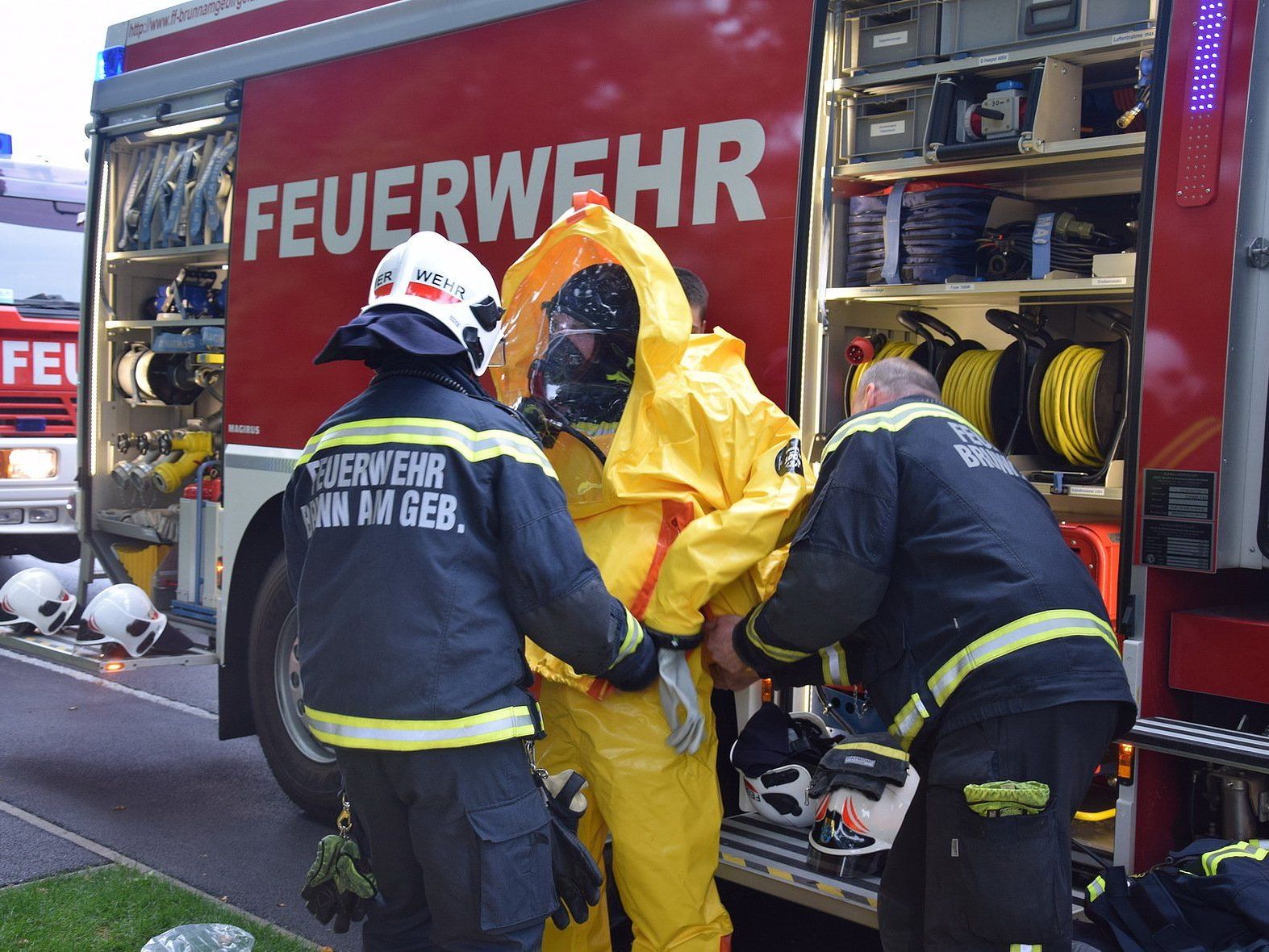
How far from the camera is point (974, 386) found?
4184 mm

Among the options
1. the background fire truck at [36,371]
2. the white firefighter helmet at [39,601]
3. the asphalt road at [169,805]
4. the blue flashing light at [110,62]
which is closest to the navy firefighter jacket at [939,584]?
the asphalt road at [169,805]

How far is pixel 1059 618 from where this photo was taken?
9.43ft

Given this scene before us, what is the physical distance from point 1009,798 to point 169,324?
5.01 m

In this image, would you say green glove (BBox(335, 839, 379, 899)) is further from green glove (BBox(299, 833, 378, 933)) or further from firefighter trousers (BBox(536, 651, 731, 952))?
firefighter trousers (BBox(536, 651, 731, 952))

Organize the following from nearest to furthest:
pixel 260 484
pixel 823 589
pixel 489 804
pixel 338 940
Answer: pixel 489 804 → pixel 823 589 → pixel 338 940 → pixel 260 484

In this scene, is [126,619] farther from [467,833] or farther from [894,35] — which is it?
[894,35]

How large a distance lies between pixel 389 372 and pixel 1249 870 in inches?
88.2

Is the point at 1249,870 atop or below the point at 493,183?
below

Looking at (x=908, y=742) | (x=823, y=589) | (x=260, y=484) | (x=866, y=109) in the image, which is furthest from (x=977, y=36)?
(x=260, y=484)

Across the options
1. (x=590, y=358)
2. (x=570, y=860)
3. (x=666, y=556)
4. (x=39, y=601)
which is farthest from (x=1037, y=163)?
(x=39, y=601)

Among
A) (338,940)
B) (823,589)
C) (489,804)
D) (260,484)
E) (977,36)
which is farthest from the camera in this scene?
(260,484)

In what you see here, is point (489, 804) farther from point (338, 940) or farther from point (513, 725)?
point (338, 940)

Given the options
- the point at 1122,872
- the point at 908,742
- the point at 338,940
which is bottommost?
the point at 338,940

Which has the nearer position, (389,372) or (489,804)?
(489,804)
